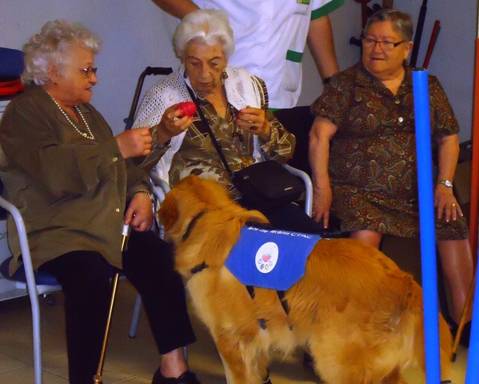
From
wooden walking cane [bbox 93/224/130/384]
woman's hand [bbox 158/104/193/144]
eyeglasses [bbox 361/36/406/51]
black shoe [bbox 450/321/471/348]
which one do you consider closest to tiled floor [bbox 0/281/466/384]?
black shoe [bbox 450/321/471/348]

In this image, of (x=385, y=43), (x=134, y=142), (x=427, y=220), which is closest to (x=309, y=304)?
(x=134, y=142)

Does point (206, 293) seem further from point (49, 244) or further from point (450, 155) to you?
point (450, 155)

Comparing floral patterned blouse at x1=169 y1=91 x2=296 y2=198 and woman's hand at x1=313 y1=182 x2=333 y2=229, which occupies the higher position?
floral patterned blouse at x1=169 y1=91 x2=296 y2=198

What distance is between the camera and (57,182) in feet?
7.41

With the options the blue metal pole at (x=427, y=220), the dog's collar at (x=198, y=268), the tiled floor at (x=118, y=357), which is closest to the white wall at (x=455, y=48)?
the tiled floor at (x=118, y=357)

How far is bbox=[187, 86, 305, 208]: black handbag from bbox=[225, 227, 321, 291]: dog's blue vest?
1.41 ft

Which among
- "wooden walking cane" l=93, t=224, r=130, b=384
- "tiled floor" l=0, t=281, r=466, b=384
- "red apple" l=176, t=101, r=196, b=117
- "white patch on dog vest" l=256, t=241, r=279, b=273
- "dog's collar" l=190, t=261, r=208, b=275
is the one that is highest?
"red apple" l=176, t=101, r=196, b=117

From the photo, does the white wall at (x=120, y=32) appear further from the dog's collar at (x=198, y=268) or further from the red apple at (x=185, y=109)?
the dog's collar at (x=198, y=268)

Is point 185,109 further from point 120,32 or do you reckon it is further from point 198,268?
point 120,32

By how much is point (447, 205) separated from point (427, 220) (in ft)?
7.24

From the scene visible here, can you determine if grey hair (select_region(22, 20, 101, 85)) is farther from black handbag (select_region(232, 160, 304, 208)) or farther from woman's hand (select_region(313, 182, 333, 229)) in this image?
woman's hand (select_region(313, 182, 333, 229))

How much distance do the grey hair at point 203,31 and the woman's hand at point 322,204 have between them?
0.60 m

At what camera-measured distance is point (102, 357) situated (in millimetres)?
2252

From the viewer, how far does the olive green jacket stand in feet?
7.42
